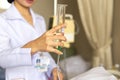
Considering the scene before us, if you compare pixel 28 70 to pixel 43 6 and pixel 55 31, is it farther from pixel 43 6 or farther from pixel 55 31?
pixel 43 6

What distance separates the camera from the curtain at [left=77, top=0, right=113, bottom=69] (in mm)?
2250

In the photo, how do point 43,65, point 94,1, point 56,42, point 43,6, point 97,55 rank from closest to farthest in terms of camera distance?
1. point 56,42
2. point 43,65
3. point 94,1
4. point 97,55
5. point 43,6

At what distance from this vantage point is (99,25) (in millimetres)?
2270

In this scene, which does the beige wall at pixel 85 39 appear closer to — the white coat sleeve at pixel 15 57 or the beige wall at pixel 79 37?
the beige wall at pixel 79 37

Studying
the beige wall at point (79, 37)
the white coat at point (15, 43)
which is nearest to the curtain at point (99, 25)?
the beige wall at point (79, 37)

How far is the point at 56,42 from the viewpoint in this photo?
0.85 m

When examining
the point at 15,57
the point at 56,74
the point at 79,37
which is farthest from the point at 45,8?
the point at 15,57

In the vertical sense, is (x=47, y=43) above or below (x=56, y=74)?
above

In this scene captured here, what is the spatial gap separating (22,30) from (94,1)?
1.32m

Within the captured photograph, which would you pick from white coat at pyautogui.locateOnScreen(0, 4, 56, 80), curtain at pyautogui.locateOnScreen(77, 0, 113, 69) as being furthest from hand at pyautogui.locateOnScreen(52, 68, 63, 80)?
curtain at pyautogui.locateOnScreen(77, 0, 113, 69)

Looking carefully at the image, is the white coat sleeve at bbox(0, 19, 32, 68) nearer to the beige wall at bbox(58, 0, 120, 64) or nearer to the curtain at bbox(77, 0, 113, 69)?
the curtain at bbox(77, 0, 113, 69)

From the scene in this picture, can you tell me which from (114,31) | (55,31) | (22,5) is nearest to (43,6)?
(114,31)

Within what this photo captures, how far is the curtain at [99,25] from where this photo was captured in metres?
2.25

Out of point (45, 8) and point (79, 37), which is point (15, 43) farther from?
point (79, 37)
